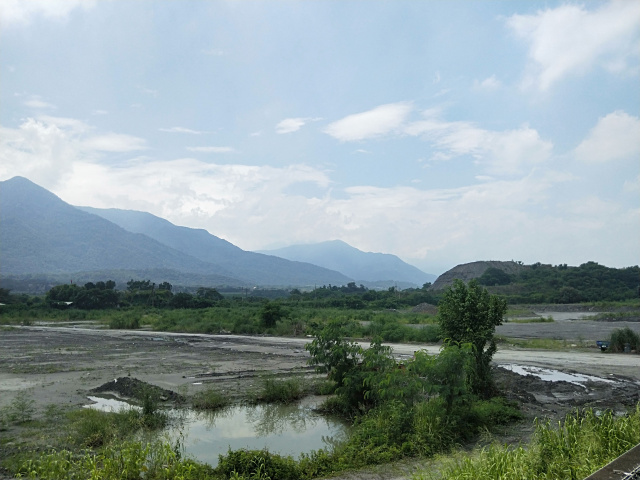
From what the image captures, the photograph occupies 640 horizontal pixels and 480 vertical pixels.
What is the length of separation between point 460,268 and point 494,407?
14739 cm

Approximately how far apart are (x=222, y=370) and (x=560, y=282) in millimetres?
96991

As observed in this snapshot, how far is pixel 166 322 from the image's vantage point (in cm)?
5484

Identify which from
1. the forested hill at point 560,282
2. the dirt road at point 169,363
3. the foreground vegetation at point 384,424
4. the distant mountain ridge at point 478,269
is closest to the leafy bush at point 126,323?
the dirt road at point 169,363

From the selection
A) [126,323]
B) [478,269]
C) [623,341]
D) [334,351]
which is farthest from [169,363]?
[478,269]

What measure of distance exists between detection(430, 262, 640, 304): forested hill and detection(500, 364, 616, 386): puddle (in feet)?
223

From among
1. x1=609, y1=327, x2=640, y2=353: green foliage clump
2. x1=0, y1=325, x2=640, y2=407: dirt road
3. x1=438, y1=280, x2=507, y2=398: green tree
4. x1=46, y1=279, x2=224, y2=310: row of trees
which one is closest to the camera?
x1=438, y1=280, x2=507, y2=398: green tree

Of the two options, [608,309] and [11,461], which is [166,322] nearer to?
[11,461]

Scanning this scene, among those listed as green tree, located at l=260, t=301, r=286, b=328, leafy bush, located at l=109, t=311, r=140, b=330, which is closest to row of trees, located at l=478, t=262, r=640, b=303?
green tree, located at l=260, t=301, r=286, b=328

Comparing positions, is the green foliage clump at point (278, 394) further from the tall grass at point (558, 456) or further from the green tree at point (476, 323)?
the tall grass at point (558, 456)

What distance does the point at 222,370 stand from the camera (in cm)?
2205

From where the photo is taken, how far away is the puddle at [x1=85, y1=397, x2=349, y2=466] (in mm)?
10895

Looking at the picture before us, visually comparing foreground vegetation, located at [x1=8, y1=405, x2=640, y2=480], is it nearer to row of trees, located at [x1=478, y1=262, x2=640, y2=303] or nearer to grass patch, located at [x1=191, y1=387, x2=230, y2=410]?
grass patch, located at [x1=191, y1=387, x2=230, y2=410]

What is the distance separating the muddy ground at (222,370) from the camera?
46.8ft

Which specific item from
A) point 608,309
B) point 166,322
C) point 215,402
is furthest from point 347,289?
point 215,402
